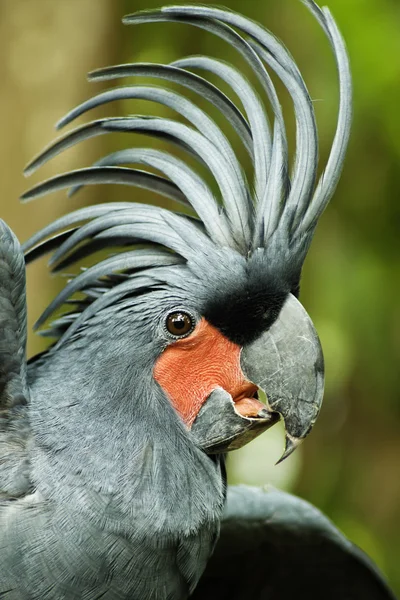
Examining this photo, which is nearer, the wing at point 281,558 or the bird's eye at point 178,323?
the bird's eye at point 178,323

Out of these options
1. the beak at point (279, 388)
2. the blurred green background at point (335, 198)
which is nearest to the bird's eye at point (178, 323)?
the beak at point (279, 388)

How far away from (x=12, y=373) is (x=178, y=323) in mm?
346

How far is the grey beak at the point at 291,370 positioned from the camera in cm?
164

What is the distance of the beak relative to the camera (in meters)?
1.64

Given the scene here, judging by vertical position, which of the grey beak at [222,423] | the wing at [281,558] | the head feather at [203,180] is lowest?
the wing at [281,558]

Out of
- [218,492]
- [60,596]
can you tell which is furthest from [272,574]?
[60,596]

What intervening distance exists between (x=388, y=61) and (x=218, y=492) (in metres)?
2.23

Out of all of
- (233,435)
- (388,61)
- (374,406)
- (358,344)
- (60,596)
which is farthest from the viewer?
(374,406)

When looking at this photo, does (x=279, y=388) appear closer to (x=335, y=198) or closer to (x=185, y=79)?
(x=185, y=79)

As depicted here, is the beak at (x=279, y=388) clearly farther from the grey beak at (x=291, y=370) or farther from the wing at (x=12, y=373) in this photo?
the wing at (x=12, y=373)

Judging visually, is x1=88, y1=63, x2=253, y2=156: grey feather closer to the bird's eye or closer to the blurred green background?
the bird's eye

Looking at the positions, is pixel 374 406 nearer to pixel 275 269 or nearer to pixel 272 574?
pixel 272 574

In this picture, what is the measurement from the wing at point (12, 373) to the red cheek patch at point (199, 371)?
282 millimetres

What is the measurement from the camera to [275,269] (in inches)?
65.5
